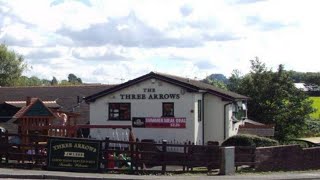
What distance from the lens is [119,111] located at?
38656mm

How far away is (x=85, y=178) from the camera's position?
19.5m

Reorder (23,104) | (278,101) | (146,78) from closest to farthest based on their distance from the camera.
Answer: (146,78), (23,104), (278,101)

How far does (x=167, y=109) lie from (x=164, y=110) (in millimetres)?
214

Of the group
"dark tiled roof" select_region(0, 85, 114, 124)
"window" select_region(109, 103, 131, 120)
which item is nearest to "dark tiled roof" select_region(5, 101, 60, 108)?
"dark tiled roof" select_region(0, 85, 114, 124)

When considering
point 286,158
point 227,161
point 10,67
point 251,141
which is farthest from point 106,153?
point 10,67

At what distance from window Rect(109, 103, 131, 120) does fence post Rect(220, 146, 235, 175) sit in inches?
674

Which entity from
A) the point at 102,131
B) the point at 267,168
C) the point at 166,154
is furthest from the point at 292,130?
the point at 166,154

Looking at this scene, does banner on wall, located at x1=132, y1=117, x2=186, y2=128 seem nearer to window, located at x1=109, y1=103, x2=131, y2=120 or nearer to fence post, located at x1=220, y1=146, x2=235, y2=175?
window, located at x1=109, y1=103, x2=131, y2=120

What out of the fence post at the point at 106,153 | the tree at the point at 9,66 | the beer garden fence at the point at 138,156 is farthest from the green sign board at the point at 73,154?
the tree at the point at 9,66

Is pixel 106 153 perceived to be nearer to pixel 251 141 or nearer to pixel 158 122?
pixel 251 141

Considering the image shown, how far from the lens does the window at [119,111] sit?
38375 mm

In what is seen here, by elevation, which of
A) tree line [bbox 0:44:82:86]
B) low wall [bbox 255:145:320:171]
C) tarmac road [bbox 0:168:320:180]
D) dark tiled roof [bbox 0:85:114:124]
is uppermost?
tree line [bbox 0:44:82:86]

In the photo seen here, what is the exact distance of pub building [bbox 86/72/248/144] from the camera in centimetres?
3697

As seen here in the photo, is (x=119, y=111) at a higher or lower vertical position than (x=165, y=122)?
higher
